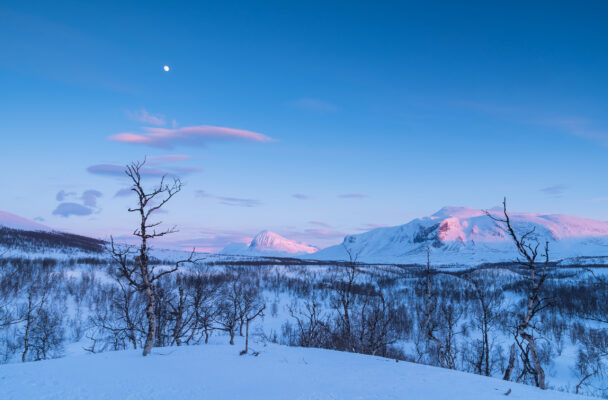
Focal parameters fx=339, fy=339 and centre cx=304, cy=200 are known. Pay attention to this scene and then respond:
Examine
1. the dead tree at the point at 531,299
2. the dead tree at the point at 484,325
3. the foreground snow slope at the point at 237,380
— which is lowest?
the dead tree at the point at 484,325

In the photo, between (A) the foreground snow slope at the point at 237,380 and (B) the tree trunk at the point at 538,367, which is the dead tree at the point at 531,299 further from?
(A) the foreground snow slope at the point at 237,380

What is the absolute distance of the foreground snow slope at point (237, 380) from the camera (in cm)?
927

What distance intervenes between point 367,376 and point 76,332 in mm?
76442

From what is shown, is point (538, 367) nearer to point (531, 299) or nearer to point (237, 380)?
point (531, 299)

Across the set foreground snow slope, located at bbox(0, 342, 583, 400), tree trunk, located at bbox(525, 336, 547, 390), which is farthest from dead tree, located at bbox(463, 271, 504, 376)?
foreground snow slope, located at bbox(0, 342, 583, 400)

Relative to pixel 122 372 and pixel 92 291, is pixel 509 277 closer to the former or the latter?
pixel 92 291

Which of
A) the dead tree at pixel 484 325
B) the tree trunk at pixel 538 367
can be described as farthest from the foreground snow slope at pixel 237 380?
the dead tree at pixel 484 325

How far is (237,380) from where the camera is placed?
10711 millimetres

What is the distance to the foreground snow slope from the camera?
927 centimetres

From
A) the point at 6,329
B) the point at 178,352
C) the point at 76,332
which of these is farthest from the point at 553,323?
the point at 6,329

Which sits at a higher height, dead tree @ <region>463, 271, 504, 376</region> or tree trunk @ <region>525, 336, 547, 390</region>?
tree trunk @ <region>525, 336, 547, 390</region>

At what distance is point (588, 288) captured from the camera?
12344cm

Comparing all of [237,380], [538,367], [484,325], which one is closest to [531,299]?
[538,367]

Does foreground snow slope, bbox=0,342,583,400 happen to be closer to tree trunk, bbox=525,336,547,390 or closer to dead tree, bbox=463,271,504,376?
tree trunk, bbox=525,336,547,390
